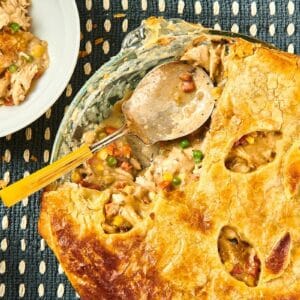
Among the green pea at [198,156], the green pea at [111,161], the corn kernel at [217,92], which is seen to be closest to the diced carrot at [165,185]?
the green pea at [198,156]

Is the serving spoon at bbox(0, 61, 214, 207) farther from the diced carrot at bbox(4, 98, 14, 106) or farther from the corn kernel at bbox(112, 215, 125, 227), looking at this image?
the diced carrot at bbox(4, 98, 14, 106)

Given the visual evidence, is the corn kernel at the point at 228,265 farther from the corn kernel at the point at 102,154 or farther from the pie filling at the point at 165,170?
the corn kernel at the point at 102,154

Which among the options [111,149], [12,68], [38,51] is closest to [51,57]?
[38,51]

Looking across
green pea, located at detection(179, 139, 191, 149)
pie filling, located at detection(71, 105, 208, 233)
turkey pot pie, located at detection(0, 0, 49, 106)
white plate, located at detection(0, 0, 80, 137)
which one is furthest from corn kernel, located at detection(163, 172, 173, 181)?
turkey pot pie, located at detection(0, 0, 49, 106)

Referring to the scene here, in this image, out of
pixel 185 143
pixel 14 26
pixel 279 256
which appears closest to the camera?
pixel 279 256

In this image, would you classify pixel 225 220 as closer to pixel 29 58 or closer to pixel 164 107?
pixel 164 107

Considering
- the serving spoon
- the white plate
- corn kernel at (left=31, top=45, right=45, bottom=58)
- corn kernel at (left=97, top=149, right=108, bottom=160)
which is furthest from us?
corn kernel at (left=31, top=45, right=45, bottom=58)
